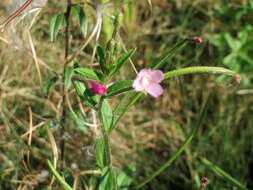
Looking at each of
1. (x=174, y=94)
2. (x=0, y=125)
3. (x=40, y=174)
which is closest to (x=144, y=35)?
(x=174, y=94)

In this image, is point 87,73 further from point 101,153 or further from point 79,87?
point 101,153

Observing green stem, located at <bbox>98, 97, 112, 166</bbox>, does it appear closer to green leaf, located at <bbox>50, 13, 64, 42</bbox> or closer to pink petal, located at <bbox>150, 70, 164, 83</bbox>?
pink petal, located at <bbox>150, 70, 164, 83</bbox>

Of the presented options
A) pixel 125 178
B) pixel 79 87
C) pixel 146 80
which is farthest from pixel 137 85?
pixel 125 178

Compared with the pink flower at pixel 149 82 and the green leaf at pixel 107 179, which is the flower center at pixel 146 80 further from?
Result: the green leaf at pixel 107 179

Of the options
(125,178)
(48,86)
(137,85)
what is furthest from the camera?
(125,178)

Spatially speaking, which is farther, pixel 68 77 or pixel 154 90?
pixel 68 77

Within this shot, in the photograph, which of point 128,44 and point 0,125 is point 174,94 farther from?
point 0,125

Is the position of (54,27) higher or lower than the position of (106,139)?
higher

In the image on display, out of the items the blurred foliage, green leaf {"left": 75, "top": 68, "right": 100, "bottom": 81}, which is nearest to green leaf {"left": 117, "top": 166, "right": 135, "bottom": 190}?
the blurred foliage
